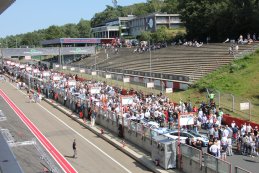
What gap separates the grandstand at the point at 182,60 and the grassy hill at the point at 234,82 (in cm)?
165

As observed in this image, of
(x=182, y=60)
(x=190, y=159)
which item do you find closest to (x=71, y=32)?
(x=182, y=60)

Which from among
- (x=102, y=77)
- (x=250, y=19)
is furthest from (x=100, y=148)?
(x=250, y=19)

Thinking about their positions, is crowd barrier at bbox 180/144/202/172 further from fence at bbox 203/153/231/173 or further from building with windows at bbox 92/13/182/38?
building with windows at bbox 92/13/182/38

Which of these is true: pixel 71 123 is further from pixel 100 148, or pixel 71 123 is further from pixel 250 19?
pixel 250 19

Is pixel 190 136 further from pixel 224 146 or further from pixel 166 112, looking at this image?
pixel 166 112

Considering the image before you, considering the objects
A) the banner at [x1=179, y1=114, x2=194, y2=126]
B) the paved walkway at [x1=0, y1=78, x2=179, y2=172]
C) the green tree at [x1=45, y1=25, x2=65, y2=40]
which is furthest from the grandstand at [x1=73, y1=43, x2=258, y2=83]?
the green tree at [x1=45, y1=25, x2=65, y2=40]

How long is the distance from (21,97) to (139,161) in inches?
1362

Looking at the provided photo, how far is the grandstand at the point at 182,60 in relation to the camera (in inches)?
2146

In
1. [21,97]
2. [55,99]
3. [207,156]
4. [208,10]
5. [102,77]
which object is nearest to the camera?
[207,156]

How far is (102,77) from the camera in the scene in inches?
2552

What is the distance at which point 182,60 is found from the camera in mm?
62281

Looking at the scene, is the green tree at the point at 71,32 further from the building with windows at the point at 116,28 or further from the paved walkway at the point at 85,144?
the paved walkway at the point at 85,144

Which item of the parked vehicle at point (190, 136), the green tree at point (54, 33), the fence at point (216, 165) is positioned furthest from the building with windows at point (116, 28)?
the fence at point (216, 165)

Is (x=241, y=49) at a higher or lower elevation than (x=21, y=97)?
higher
